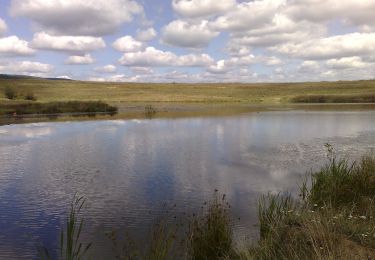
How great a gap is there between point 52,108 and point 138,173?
37709 mm

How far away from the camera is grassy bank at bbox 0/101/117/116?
47781mm

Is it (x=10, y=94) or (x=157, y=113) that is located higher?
(x=10, y=94)

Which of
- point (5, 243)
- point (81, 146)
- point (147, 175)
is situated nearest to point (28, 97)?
point (81, 146)

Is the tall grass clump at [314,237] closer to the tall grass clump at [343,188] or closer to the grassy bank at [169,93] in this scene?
the tall grass clump at [343,188]

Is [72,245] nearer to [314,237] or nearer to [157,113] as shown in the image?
[314,237]

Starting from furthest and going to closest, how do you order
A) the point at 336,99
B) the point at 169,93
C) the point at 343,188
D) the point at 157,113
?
the point at 169,93, the point at 336,99, the point at 157,113, the point at 343,188

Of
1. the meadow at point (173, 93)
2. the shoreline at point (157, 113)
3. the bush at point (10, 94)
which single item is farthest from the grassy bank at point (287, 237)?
the meadow at point (173, 93)

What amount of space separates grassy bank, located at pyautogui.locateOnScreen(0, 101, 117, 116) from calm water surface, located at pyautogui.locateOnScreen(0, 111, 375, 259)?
883 inches

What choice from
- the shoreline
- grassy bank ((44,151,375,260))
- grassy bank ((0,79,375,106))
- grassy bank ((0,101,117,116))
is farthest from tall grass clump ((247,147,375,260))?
grassy bank ((0,79,375,106))

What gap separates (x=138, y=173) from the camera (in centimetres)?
1462

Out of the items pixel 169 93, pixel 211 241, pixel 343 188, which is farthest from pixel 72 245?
pixel 169 93

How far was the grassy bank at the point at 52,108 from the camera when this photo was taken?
47.8 meters

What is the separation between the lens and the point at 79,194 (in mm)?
11891

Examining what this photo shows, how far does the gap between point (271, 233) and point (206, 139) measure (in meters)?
16.9
